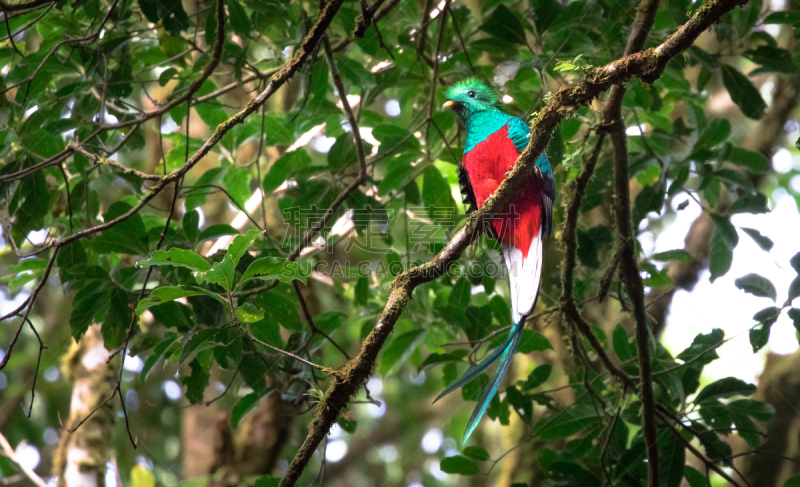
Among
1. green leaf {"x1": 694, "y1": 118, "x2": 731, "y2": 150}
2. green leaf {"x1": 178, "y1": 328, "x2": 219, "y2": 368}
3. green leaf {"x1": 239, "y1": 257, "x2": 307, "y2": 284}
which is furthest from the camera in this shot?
green leaf {"x1": 694, "y1": 118, "x2": 731, "y2": 150}

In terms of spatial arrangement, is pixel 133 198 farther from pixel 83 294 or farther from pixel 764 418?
pixel 764 418

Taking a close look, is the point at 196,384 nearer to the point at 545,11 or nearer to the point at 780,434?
the point at 545,11

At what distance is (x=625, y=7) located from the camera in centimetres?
296

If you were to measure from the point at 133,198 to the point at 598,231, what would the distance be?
2470 mm

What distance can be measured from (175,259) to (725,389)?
2.53 meters

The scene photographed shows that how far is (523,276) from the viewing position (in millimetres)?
2637

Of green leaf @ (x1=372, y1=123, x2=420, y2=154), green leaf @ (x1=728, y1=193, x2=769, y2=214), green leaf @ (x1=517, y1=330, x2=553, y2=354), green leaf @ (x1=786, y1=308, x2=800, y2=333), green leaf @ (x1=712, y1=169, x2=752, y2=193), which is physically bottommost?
green leaf @ (x1=786, y1=308, x2=800, y2=333)

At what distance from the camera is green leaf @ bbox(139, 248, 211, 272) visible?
1724 mm

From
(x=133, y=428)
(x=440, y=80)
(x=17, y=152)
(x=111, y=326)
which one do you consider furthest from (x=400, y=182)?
(x=133, y=428)

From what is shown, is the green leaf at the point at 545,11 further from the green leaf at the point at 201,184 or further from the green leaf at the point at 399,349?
the green leaf at the point at 201,184

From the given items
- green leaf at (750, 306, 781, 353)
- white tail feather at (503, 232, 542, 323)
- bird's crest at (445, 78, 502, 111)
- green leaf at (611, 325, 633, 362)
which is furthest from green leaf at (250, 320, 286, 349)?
green leaf at (750, 306, 781, 353)

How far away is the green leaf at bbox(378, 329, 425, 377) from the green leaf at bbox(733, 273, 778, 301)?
5.17 feet

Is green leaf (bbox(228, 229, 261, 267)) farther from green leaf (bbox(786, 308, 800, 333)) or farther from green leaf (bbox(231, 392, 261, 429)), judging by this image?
green leaf (bbox(786, 308, 800, 333))

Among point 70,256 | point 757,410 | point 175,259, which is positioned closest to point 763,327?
point 757,410
